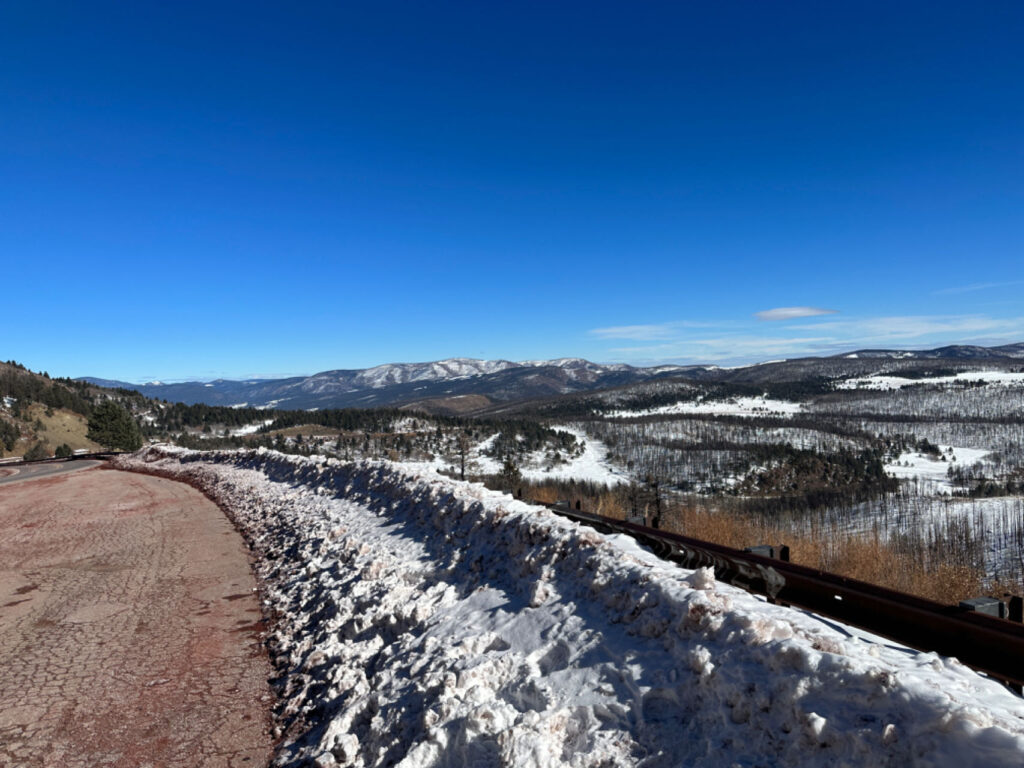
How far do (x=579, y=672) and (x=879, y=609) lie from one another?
2444mm

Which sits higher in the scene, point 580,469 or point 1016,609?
point 1016,609

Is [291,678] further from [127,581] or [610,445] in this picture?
[610,445]

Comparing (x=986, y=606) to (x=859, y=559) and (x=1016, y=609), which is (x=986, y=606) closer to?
(x=1016, y=609)

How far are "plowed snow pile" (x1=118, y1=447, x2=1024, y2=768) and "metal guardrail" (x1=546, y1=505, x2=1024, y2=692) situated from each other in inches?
10.9

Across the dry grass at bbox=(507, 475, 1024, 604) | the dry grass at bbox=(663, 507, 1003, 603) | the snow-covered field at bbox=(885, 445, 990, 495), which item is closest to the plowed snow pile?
the dry grass at bbox=(663, 507, 1003, 603)

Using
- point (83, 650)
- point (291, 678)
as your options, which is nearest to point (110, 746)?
point (291, 678)

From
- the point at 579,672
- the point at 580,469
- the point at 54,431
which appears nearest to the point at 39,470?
the point at 579,672

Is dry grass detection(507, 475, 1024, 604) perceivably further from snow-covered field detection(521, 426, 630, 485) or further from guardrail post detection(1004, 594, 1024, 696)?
snow-covered field detection(521, 426, 630, 485)

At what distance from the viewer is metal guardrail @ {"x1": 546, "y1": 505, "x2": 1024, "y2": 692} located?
369cm

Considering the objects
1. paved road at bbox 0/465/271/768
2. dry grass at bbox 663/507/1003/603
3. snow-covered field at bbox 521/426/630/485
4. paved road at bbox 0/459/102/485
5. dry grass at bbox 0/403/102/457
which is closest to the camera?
paved road at bbox 0/465/271/768

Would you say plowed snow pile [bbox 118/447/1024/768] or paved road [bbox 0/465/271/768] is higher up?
plowed snow pile [bbox 118/447/1024/768]

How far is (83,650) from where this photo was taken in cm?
720

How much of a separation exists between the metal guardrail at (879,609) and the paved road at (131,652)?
4.80 metres

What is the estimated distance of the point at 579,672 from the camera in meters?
4.67
